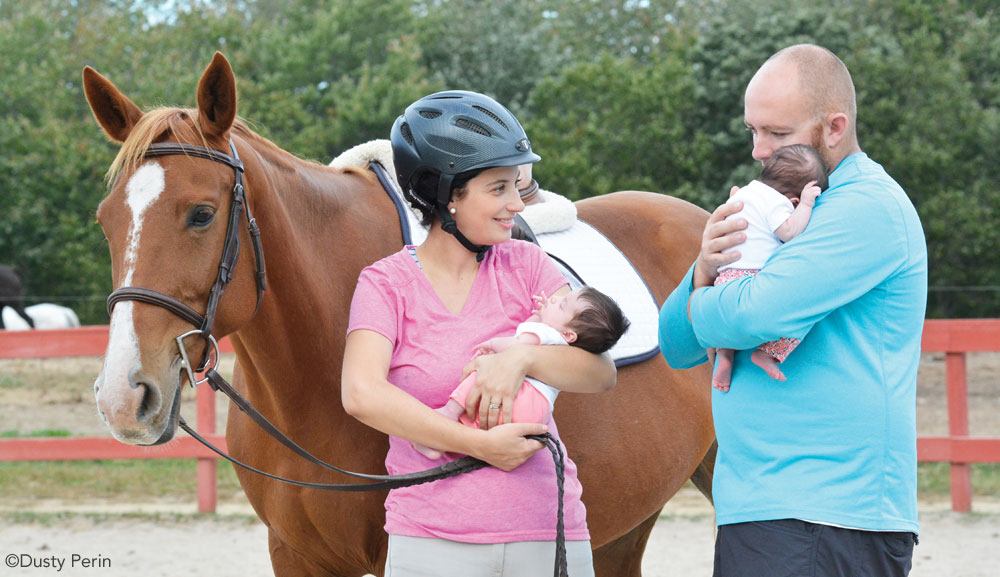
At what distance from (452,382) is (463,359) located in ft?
0.18

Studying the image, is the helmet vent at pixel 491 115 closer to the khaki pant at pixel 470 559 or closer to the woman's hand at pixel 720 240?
the woman's hand at pixel 720 240

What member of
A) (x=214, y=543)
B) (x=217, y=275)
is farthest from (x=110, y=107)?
(x=214, y=543)

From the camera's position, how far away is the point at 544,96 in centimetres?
1970

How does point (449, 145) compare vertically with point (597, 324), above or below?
above

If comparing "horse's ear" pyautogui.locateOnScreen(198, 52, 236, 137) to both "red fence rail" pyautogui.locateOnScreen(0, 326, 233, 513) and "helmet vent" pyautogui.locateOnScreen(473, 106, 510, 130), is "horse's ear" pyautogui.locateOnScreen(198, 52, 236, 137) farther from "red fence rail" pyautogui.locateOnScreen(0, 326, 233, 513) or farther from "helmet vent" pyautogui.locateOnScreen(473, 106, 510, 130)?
"red fence rail" pyautogui.locateOnScreen(0, 326, 233, 513)

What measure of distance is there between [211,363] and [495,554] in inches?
32.9

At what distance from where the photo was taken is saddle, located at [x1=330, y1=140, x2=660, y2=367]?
2848mm

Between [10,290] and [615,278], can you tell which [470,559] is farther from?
[10,290]

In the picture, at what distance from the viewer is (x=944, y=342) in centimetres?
623

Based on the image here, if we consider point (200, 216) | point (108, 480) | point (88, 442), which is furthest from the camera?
point (108, 480)

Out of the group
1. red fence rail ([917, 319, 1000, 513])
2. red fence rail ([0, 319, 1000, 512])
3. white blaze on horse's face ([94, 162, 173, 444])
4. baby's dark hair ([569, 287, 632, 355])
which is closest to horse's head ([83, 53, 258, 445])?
white blaze on horse's face ([94, 162, 173, 444])

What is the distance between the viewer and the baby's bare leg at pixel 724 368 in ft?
6.10

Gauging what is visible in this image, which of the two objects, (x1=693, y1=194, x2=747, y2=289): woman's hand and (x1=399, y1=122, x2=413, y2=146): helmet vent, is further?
(x1=399, y1=122, x2=413, y2=146): helmet vent

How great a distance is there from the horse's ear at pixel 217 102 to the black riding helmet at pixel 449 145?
386 millimetres
